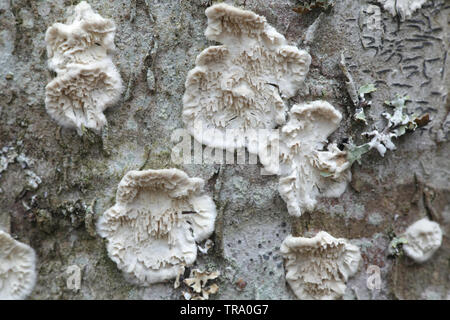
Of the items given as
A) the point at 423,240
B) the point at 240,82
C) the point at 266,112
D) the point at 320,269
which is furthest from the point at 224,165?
the point at 423,240

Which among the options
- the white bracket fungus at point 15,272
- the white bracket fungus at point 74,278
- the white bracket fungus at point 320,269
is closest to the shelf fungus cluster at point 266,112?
the white bracket fungus at point 320,269

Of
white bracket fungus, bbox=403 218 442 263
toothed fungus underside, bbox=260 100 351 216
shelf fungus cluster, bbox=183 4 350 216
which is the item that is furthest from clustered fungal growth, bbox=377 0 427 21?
white bracket fungus, bbox=403 218 442 263

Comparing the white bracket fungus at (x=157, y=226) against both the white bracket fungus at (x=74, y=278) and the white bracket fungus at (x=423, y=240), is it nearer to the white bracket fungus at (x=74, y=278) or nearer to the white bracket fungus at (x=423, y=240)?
the white bracket fungus at (x=74, y=278)

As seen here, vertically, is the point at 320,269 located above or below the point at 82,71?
below

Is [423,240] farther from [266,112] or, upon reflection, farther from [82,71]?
[82,71]

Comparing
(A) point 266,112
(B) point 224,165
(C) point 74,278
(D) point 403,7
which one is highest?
(D) point 403,7

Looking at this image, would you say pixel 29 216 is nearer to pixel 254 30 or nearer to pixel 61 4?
pixel 61 4

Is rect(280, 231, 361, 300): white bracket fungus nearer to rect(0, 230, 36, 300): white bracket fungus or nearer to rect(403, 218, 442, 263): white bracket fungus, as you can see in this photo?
rect(403, 218, 442, 263): white bracket fungus
